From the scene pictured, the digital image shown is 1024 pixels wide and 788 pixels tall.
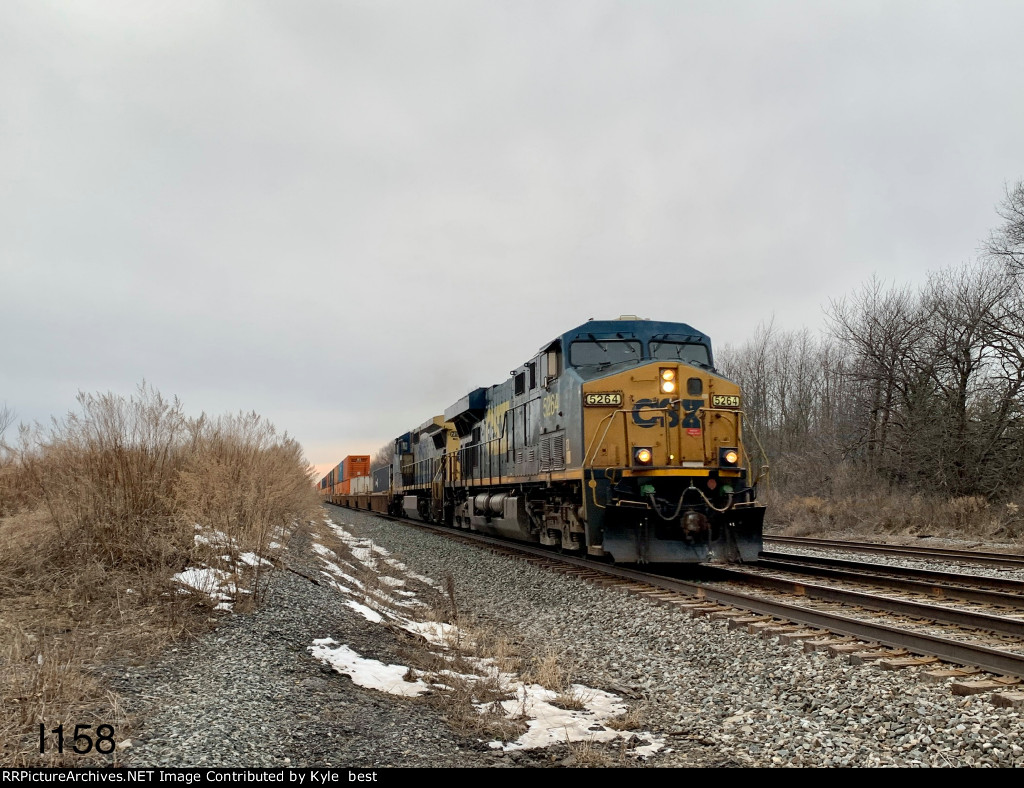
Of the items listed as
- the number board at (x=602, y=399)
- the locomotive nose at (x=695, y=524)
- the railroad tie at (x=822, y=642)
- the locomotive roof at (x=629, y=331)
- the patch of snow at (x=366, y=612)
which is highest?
the locomotive roof at (x=629, y=331)

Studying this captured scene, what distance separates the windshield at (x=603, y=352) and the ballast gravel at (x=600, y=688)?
5149 mm

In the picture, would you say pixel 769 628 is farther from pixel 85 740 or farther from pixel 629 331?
pixel 629 331

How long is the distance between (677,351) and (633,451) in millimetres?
2327

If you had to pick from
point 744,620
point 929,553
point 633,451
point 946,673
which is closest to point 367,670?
point 744,620

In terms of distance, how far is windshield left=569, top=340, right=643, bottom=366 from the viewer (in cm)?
1188

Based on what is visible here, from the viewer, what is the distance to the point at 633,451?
10.5m

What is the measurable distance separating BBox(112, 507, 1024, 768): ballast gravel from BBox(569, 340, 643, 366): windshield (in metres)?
5.15

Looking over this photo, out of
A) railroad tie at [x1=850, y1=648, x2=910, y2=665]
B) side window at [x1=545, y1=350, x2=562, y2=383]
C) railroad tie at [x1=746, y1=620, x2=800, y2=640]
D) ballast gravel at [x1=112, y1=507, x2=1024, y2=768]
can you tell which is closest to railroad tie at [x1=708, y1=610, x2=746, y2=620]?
ballast gravel at [x1=112, y1=507, x2=1024, y2=768]

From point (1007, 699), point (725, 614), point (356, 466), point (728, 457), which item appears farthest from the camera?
point (356, 466)

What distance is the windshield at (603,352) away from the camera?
11.9 meters

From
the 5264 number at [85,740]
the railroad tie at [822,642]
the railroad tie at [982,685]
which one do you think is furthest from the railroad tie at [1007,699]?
the 5264 number at [85,740]

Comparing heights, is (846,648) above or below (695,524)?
below

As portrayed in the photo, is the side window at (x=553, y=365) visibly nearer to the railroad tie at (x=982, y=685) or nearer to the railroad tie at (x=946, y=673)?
the railroad tie at (x=946, y=673)
